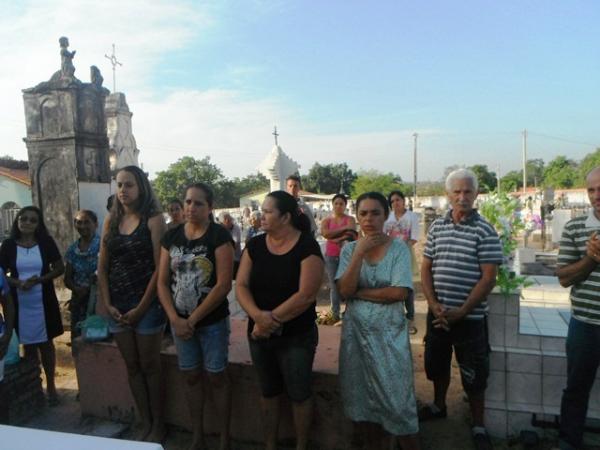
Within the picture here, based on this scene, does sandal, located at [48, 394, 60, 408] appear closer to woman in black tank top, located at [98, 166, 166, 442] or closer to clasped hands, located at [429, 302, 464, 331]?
woman in black tank top, located at [98, 166, 166, 442]

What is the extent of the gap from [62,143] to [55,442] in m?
6.20

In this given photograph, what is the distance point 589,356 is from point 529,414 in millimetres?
711

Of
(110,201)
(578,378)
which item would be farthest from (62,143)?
(578,378)

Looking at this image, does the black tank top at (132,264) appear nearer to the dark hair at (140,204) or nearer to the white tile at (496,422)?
the dark hair at (140,204)

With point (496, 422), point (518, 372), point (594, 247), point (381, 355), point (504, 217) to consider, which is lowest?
point (496, 422)

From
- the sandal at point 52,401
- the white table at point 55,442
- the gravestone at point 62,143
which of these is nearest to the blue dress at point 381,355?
the white table at point 55,442

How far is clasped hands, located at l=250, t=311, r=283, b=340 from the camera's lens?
2.42 m

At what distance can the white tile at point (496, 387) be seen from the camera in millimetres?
3031

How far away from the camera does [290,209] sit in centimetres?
260

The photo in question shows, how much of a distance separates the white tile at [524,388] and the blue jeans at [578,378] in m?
0.24

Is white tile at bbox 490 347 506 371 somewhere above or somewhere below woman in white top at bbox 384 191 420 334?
below

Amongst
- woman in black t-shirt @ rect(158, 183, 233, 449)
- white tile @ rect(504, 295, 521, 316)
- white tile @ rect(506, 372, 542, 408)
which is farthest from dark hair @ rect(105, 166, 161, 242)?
white tile @ rect(506, 372, 542, 408)

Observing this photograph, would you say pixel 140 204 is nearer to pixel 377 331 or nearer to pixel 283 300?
pixel 283 300

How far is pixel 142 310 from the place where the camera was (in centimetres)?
287
